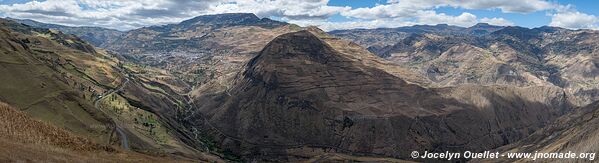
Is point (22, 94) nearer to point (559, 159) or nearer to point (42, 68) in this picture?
point (42, 68)

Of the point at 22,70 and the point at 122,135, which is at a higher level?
the point at 22,70

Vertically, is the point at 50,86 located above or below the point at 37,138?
below

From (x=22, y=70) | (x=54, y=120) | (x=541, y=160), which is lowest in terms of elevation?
(x=541, y=160)

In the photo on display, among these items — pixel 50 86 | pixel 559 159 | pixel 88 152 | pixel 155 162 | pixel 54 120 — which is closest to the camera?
pixel 88 152

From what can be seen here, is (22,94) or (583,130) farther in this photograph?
(583,130)

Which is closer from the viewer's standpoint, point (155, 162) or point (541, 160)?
point (155, 162)

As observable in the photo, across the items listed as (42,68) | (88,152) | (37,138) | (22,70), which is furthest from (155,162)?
(42,68)

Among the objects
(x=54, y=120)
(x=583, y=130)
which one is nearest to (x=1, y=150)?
(x=54, y=120)

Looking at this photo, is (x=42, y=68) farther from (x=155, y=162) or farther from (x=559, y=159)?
(x=559, y=159)

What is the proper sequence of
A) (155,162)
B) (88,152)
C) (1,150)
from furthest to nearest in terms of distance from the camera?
1. (155,162)
2. (88,152)
3. (1,150)
